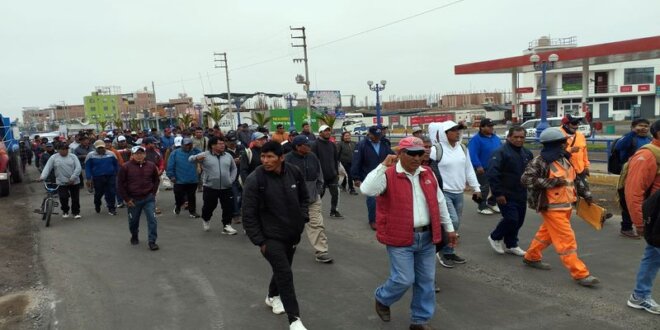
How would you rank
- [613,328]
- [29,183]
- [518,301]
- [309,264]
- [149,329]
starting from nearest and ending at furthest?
[613,328] < [149,329] < [518,301] < [309,264] < [29,183]

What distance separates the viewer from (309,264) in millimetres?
6223

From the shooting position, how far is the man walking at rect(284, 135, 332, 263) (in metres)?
6.26

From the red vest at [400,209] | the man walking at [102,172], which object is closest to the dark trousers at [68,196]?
the man walking at [102,172]

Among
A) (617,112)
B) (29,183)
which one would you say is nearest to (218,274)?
(29,183)

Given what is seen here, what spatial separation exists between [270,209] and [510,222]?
3224 millimetres

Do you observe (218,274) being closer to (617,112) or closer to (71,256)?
(71,256)

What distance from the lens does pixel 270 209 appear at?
4.12 meters

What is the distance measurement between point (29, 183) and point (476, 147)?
16.0 meters

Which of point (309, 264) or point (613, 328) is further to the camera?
point (309, 264)

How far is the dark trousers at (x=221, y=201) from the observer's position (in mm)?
8000

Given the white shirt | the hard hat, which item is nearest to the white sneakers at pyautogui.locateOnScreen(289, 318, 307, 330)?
the white shirt

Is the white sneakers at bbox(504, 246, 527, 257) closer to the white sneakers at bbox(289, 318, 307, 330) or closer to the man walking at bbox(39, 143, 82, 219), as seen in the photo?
the white sneakers at bbox(289, 318, 307, 330)

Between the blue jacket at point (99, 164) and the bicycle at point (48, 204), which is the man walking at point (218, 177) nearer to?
the blue jacket at point (99, 164)

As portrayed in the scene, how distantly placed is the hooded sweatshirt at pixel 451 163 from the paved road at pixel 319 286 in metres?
0.97
